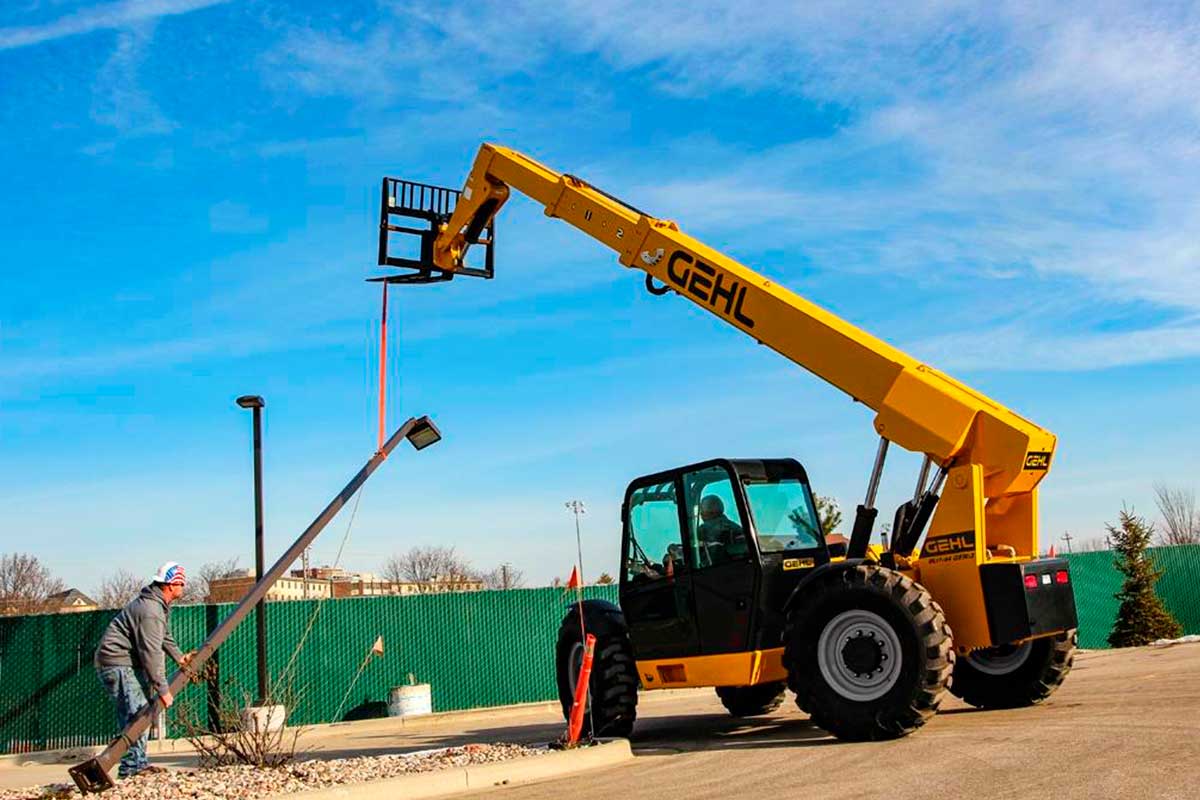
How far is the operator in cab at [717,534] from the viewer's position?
1009 cm

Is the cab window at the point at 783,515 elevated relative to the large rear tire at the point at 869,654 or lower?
elevated

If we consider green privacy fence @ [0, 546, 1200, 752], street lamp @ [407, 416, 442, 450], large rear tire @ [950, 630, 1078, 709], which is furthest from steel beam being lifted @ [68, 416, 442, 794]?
green privacy fence @ [0, 546, 1200, 752]

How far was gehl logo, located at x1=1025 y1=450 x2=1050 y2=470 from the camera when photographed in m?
9.02

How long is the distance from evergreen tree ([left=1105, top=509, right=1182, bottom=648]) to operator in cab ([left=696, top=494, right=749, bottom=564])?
17465 mm

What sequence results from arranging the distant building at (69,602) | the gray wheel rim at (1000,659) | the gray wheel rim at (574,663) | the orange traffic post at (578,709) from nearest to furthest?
the orange traffic post at (578,709), the gray wheel rim at (1000,659), the gray wheel rim at (574,663), the distant building at (69,602)

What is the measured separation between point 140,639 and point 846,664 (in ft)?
19.2

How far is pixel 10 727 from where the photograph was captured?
55.0 feet

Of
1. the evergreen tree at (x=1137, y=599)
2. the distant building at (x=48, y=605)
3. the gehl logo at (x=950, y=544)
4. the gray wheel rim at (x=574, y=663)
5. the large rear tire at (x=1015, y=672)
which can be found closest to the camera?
the gehl logo at (x=950, y=544)

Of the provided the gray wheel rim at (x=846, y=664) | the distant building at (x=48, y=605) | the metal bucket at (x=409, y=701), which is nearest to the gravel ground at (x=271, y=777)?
the gray wheel rim at (x=846, y=664)

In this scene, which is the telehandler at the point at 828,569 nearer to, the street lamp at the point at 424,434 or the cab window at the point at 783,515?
the cab window at the point at 783,515

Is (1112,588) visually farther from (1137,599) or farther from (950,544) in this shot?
(950,544)

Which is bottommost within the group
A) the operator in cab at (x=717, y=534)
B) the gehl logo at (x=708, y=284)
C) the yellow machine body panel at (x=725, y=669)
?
the yellow machine body panel at (x=725, y=669)

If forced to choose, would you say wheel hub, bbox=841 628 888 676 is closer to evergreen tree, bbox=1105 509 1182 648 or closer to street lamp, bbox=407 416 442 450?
street lamp, bbox=407 416 442 450

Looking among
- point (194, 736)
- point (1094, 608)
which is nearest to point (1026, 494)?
point (194, 736)
